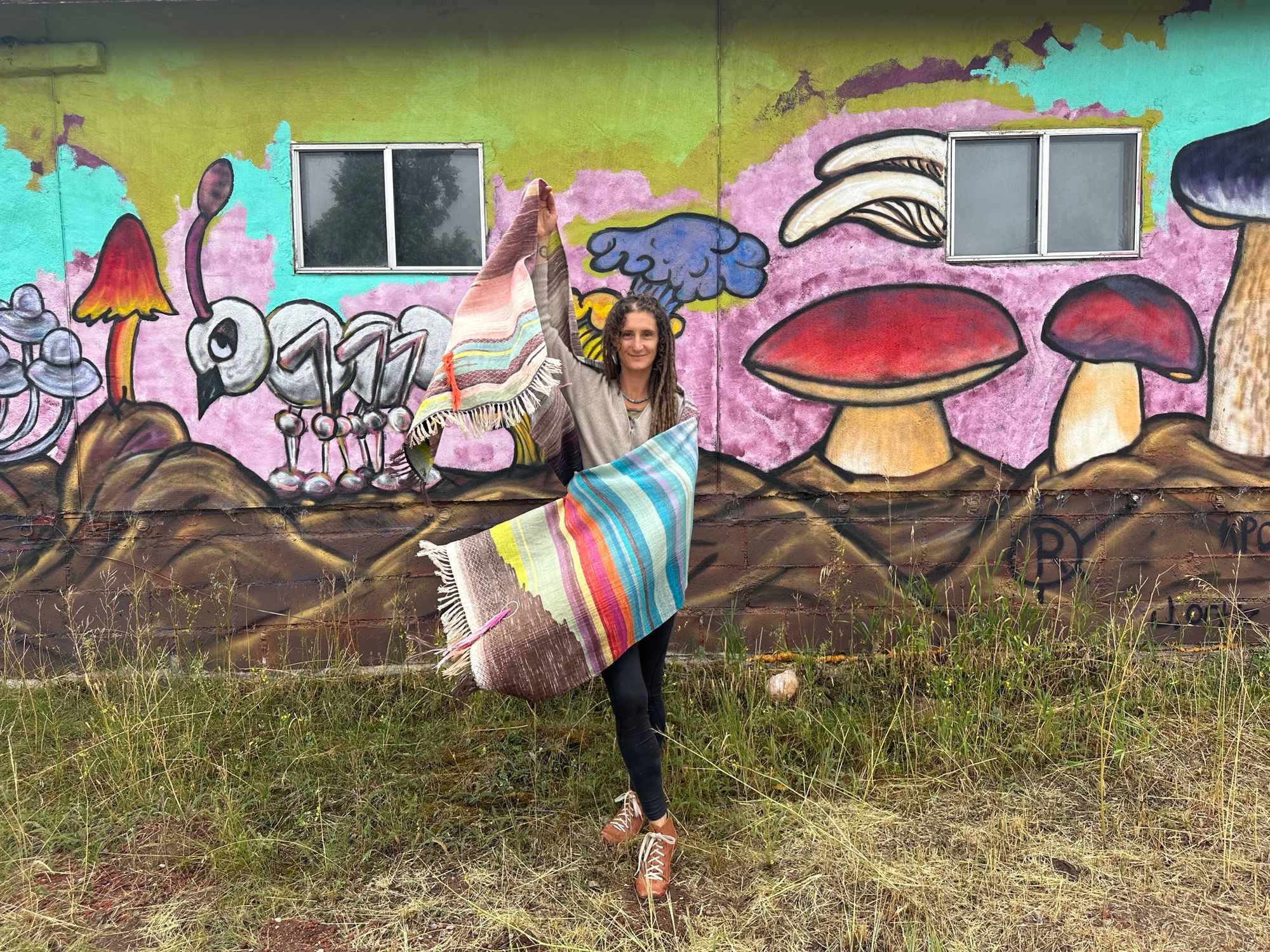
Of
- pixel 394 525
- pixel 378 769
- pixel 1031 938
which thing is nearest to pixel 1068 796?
pixel 1031 938

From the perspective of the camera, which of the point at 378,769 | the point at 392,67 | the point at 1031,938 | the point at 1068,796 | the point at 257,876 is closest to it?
the point at 1031,938

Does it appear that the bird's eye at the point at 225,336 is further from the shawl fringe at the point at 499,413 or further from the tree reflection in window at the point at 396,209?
the shawl fringe at the point at 499,413

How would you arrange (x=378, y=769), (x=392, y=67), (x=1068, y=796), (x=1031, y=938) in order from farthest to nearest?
(x=392, y=67) → (x=378, y=769) → (x=1068, y=796) → (x=1031, y=938)

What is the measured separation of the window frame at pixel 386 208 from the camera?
4047 mm

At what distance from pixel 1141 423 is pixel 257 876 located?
4516 mm

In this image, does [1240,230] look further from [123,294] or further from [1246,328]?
[123,294]

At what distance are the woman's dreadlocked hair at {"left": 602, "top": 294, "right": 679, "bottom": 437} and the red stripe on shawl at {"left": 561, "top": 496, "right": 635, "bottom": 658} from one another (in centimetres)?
38

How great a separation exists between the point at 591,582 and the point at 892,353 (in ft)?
7.86

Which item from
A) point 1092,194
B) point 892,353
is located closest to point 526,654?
point 892,353

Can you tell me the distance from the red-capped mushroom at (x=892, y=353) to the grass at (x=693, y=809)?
3.72ft

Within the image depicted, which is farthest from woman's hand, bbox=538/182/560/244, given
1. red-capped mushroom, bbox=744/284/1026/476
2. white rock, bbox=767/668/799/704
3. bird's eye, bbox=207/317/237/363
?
bird's eye, bbox=207/317/237/363

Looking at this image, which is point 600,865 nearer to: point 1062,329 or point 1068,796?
point 1068,796

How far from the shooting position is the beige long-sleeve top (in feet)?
8.29

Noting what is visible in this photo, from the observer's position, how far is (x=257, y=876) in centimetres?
255
